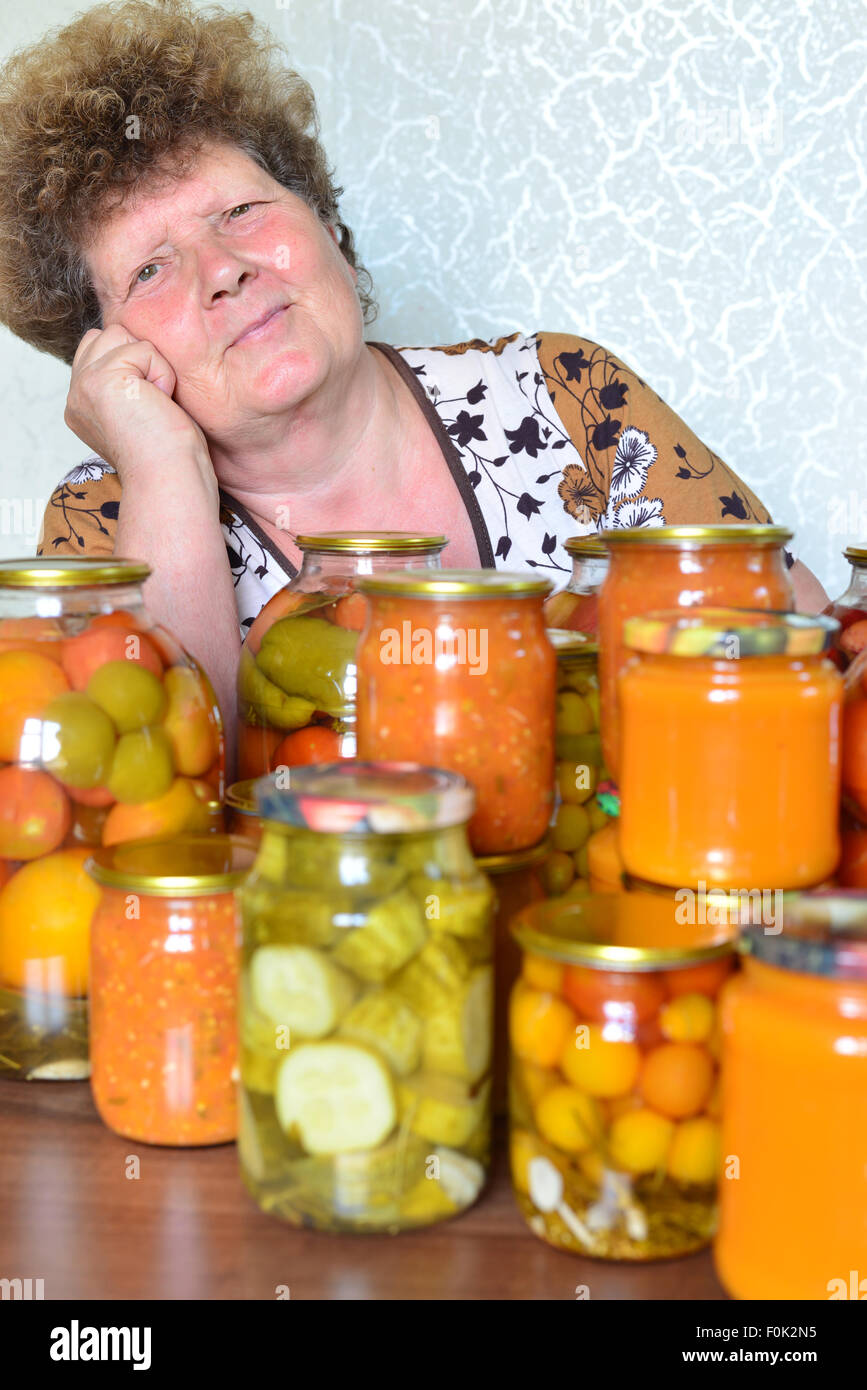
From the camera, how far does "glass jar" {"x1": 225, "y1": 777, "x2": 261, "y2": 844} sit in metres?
0.80

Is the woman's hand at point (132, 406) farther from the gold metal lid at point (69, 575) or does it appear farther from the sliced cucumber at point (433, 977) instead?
the sliced cucumber at point (433, 977)

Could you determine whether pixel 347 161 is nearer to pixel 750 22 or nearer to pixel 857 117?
pixel 750 22

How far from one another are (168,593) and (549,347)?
29.8 inches

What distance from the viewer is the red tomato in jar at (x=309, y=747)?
32.3 inches

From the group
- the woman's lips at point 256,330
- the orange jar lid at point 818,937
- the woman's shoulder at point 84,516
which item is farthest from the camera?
the woman's shoulder at point 84,516

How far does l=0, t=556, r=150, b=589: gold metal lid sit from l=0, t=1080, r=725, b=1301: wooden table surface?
32 centimetres

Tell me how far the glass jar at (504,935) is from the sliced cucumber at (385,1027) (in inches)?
3.5

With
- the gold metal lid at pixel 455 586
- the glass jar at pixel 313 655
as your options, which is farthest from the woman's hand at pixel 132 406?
the gold metal lid at pixel 455 586

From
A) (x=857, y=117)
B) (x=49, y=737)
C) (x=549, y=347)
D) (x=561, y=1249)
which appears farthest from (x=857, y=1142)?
(x=857, y=117)

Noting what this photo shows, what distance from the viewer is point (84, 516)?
1.51m

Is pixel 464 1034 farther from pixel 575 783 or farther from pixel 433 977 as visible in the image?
pixel 575 783

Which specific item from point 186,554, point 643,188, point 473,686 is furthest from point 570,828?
point 643,188

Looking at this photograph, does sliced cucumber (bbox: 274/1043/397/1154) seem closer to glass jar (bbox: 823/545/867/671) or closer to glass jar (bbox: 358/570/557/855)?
glass jar (bbox: 358/570/557/855)

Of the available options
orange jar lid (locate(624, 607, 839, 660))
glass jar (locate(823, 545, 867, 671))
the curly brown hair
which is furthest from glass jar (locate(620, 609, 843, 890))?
the curly brown hair
